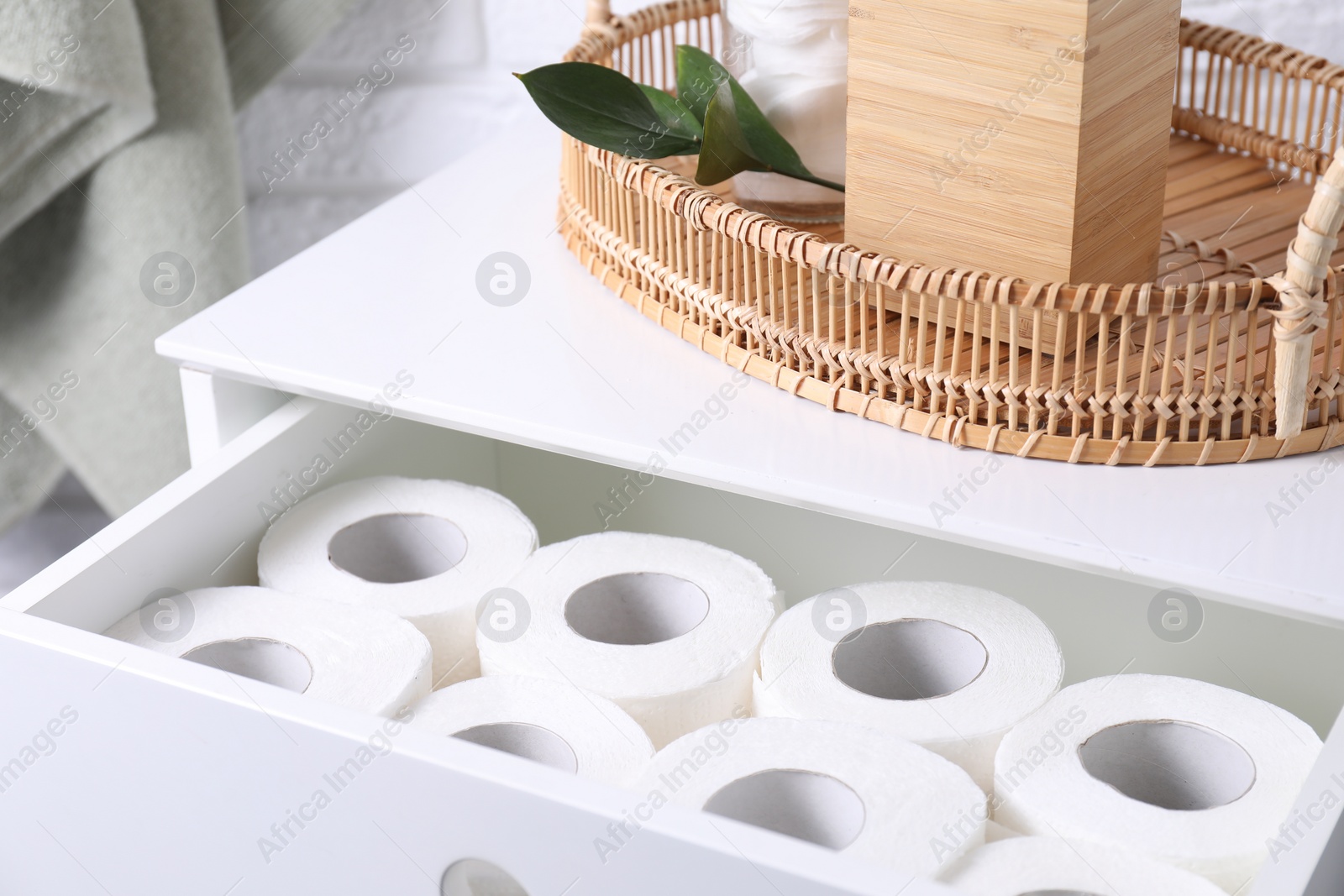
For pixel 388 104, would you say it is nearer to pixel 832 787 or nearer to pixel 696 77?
pixel 696 77

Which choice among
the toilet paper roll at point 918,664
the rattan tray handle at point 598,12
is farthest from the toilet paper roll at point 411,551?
the rattan tray handle at point 598,12

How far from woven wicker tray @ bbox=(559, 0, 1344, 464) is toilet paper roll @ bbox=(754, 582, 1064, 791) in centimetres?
7

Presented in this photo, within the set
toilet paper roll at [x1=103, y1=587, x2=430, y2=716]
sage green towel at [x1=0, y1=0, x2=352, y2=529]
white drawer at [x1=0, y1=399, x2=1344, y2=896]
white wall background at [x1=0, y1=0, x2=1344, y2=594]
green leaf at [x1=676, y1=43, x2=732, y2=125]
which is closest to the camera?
white drawer at [x1=0, y1=399, x2=1344, y2=896]

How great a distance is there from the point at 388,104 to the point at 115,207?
0.78ft

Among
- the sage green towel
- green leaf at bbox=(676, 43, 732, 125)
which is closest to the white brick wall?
the sage green towel

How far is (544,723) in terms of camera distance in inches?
16.3

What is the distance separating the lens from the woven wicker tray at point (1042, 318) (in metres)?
0.39

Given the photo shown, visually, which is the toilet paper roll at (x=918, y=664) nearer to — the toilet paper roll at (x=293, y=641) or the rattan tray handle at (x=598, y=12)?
the toilet paper roll at (x=293, y=641)

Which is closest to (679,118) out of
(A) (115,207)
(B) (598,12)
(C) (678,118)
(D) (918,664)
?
(C) (678,118)

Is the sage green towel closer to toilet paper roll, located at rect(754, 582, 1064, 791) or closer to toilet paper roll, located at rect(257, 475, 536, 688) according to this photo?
toilet paper roll, located at rect(257, 475, 536, 688)

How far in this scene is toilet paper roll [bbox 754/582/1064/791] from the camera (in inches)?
15.9

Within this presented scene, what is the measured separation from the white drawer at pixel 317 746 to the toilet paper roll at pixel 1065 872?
0.13 ft

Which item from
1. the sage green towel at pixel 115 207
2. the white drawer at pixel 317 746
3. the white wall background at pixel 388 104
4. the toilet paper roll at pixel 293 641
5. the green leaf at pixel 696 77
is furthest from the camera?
the white wall background at pixel 388 104

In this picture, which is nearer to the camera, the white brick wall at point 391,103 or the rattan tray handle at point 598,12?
the rattan tray handle at point 598,12
